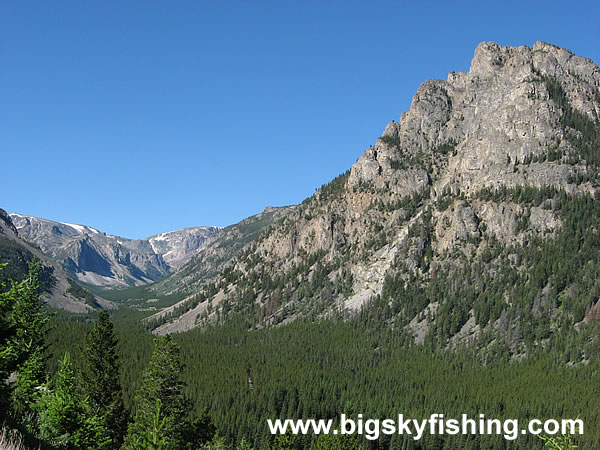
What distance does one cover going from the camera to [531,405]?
144m

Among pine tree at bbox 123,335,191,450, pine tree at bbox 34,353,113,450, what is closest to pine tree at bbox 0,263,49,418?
pine tree at bbox 34,353,113,450

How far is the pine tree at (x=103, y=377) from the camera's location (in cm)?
5809

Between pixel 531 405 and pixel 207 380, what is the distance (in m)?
86.2

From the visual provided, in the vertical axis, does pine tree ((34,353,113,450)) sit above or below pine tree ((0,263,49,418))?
below

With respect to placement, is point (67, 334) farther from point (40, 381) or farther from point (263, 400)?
point (40, 381)

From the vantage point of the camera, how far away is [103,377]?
58875 mm

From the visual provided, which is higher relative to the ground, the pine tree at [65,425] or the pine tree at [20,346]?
the pine tree at [20,346]

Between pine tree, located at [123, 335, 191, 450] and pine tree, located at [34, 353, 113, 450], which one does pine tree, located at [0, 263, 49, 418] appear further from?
pine tree, located at [123, 335, 191, 450]

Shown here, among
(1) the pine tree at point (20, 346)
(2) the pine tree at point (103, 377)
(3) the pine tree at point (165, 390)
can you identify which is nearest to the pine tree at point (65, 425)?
(1) the pine tree at point (20, 346)

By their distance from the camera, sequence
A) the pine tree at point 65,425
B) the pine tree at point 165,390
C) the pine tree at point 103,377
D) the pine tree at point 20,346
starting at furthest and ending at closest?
the pine tree at point 103,377 < the pine tree at point 165,390 < the pine tree at point 65,425 < the pine tree at point 20,346

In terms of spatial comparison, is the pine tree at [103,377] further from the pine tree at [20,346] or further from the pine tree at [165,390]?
the pine tree at [165,390]

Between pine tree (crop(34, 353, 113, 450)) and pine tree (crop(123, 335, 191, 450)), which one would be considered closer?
pine tree (crop(34, 353, 113, 450))

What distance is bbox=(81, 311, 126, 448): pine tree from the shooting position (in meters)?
58.1

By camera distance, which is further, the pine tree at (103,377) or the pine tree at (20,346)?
the pine tree at (103,377)
